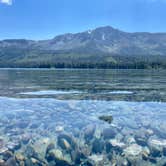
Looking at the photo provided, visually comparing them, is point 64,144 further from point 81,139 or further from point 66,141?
point 81,139

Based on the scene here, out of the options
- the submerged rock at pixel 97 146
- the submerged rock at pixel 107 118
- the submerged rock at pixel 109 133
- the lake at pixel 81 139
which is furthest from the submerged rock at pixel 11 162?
the submerged rock at pixel 107 118

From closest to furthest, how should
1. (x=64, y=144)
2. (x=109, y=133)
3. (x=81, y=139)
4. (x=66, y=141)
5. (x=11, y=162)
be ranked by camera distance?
(x=11, y=162)
(x=64, y=144)
(x=66, y=141)
(x=81, y=139)
(x=109, y=133)

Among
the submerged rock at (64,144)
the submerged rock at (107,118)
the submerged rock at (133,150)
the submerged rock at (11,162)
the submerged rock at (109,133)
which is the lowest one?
the submerged rock at (11,162)

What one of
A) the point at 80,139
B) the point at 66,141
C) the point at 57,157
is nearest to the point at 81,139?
the point at 80,139

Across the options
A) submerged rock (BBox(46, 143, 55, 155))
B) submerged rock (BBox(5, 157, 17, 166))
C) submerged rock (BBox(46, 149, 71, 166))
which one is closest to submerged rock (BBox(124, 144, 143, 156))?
submerged rock (BBox(46, 149, 71, 166))

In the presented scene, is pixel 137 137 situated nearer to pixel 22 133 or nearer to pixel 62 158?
pixel 62 158

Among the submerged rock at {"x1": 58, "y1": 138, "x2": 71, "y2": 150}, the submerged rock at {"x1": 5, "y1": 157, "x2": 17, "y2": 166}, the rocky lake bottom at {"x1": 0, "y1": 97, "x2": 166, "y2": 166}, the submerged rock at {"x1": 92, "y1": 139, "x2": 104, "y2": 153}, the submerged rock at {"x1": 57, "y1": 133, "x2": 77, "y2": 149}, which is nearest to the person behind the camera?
the submerged rock at {"x1": 5, "y1": 157, "x2": 17, "y2": 166}

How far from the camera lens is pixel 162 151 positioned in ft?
42.1

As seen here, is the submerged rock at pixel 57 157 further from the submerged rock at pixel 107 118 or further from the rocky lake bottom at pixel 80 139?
the submerged rock at pixel 107 118

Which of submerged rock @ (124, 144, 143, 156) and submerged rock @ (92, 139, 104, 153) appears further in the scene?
submerged rock @ (92, 139, 104, 153)

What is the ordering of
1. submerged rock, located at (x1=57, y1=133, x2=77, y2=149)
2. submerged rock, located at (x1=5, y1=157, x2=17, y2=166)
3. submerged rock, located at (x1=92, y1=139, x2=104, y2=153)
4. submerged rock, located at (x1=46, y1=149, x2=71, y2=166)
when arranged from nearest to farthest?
submerged rock, located at (x1=5, y1=157, x2=17, y2=166) < submerged rock, located at (x1=46, y1=149, x2=71, y2=166) < submerged rock, located at (x1=92, y1=139, x2=104, y2=153) < submerged rock, located at (x1=57, y1=133, x2=77, y2=149)

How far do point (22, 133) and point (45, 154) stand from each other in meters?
2.09

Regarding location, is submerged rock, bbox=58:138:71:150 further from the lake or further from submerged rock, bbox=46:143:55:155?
submerged rock, bbox=46:143:55:155

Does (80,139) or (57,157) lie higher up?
(80,139)
